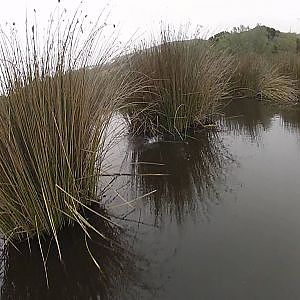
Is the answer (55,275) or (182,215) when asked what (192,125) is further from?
(55,275)

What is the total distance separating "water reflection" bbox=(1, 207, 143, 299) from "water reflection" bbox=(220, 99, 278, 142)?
9.55 ft

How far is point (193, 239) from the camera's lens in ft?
7.60

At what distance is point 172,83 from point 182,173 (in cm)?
146

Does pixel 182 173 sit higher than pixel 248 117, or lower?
lower

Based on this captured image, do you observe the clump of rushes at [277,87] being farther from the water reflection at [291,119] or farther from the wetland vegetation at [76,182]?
the wetland vegetation at [76,182]

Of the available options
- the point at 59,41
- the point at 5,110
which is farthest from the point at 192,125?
the point at 5,110

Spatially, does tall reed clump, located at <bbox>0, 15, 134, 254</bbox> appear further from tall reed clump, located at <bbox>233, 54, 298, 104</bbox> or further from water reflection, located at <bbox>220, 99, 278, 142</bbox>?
tall reed clump, located at <bbox>233, 54, 298, 104</bbox>

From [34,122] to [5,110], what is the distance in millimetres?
165

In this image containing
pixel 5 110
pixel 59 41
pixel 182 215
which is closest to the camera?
pixel 5 110

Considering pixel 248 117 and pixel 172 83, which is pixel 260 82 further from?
pixel 172 83

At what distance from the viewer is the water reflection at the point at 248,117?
5.19m

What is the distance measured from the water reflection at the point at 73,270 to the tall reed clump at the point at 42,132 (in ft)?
0.38

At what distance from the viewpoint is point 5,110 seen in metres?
2.10

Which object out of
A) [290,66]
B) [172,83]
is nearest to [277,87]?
[290,66]
